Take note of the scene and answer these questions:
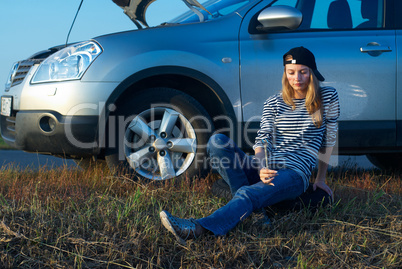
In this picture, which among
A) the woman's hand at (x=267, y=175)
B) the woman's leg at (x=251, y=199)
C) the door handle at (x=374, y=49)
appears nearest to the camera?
the woman's leg at (x=251, y=199)

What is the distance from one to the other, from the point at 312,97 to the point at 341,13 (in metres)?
1.60

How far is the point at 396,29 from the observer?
404 centimetres

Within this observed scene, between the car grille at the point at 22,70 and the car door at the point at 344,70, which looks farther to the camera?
the car grille at the point at 22,70

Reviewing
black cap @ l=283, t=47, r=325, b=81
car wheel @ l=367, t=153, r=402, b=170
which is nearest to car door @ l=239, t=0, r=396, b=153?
black cap @ l=283, t=47, r=325, b=81

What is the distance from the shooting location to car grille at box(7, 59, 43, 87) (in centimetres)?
423

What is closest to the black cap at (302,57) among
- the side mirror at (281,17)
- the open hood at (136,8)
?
the side mirror at (281,17)

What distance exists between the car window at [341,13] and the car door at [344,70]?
24 mm

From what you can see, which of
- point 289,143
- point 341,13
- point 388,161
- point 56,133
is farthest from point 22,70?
point 388,161

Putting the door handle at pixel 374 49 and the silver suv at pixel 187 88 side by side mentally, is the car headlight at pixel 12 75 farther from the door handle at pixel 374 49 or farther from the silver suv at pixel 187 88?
the door handle at pixel 374 49

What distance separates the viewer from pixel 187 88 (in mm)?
3959

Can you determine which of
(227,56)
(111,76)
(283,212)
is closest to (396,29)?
(227,56)

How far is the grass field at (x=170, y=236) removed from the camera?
91.4 inches

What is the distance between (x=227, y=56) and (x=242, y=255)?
1.85m

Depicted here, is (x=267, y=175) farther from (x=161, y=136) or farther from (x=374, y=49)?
(x=374, y=49)
